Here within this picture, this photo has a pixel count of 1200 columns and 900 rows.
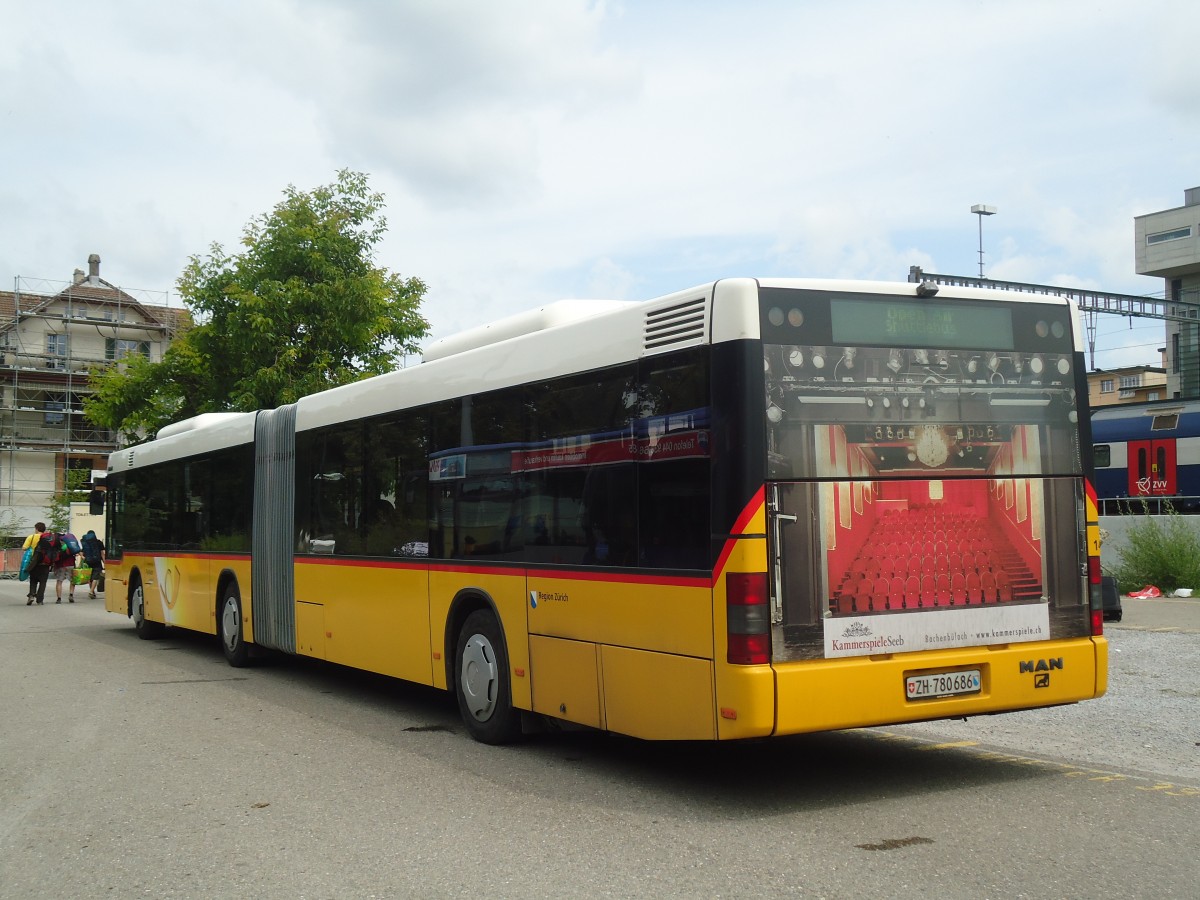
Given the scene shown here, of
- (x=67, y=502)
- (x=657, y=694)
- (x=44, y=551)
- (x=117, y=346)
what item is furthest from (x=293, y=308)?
(x=117, y=346)

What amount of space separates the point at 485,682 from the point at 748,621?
305cm

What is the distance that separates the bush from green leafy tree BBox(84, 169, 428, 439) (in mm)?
16066

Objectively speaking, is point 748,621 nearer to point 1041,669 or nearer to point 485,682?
point 1041,669

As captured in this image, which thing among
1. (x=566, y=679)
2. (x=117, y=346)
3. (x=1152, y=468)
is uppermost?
(x=117, y=346)

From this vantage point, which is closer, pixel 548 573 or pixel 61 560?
pixel 548 573

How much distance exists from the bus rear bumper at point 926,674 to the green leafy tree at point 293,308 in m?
21.3

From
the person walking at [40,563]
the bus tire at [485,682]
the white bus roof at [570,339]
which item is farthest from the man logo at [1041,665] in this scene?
the person walking at [40,563]

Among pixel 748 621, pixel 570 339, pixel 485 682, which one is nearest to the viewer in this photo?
pixel 748 621

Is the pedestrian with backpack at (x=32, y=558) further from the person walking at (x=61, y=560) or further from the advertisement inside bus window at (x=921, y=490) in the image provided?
the advertisement inside bus window at (x=921, y=490)

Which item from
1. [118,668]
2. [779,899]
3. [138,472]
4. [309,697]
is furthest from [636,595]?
[138,472]

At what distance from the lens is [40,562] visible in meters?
28.1

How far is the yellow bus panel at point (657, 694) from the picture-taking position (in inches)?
262

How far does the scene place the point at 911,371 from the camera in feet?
23.2

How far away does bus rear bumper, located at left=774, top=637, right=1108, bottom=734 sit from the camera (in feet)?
21.4
